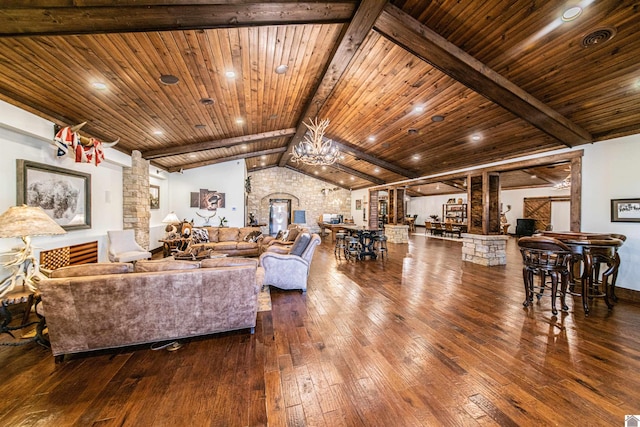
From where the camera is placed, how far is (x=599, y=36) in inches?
103

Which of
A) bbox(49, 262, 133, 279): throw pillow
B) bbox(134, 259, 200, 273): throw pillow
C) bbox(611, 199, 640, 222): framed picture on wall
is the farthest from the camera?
bbox(611, 199, 640, 222): framed picture on wall

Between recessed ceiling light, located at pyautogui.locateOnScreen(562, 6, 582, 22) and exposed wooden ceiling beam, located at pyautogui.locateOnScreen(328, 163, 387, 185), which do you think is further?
exposed wooden ceiling beam, located at pyautogui.locateOnScreen(328, 163, 387, 185)

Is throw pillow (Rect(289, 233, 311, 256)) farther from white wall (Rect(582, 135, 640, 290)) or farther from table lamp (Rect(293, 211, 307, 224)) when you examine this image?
table lamp (Rect(293, 211, 307, 224))

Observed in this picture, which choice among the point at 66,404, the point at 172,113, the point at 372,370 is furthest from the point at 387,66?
the point at 66,404

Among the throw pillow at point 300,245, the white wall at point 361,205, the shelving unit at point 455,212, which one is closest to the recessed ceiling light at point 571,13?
the throw pillow at point 300,245

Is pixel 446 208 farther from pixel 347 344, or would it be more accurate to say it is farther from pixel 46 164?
pixel 46 164

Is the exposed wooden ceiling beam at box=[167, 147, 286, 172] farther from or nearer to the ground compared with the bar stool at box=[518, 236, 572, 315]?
farther from the ground

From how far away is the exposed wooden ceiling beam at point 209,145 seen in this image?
20.2ft

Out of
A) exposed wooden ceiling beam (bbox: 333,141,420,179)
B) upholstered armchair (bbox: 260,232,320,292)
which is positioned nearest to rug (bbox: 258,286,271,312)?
upholstered armchair (bbox: 260,232,320,292)

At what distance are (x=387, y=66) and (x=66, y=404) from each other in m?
5.02

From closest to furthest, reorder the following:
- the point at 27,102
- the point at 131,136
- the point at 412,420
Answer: the point at 412,420, the point at 27,102, the point at 131,136

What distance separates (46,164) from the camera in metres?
3.61

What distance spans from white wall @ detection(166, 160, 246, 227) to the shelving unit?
12.0 m

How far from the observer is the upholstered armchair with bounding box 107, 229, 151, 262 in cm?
468
